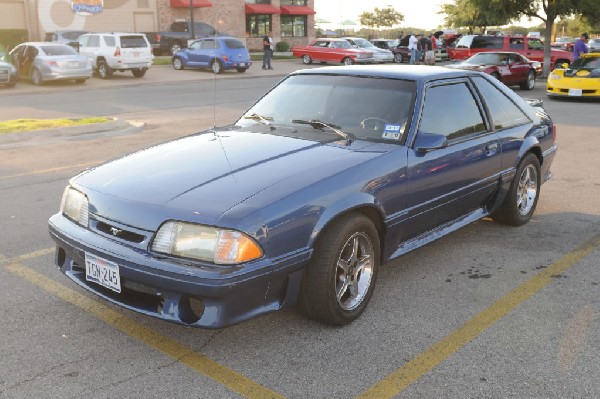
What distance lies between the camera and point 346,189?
364 centimetres

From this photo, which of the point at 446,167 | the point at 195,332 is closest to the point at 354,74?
the point at 446,167

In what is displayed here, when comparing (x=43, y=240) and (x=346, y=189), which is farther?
(x=43, y=240)

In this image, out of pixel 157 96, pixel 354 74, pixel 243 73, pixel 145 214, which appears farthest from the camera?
pixel 243 73

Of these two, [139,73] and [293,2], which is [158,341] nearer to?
[139,73]

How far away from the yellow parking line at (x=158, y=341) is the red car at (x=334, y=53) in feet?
93.1

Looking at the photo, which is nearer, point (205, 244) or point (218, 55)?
point (205, 244)

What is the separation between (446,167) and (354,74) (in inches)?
39.2

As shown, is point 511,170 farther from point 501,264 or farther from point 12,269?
point 12,269

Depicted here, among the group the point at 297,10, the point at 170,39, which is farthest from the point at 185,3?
the point at 297,10

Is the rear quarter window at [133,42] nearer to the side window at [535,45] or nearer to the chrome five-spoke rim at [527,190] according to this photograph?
the side window at [535,45]

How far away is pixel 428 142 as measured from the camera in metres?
4.16

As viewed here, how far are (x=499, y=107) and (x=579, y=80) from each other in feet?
45.0

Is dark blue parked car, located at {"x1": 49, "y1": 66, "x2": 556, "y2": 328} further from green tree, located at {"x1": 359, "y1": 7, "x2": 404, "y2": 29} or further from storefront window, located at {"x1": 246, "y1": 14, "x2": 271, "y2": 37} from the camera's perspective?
green tree, located at {"x1": 359, "y1": 7, "x2": 404, "y2": 29}

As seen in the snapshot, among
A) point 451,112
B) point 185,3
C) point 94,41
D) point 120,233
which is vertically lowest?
point 120,233
